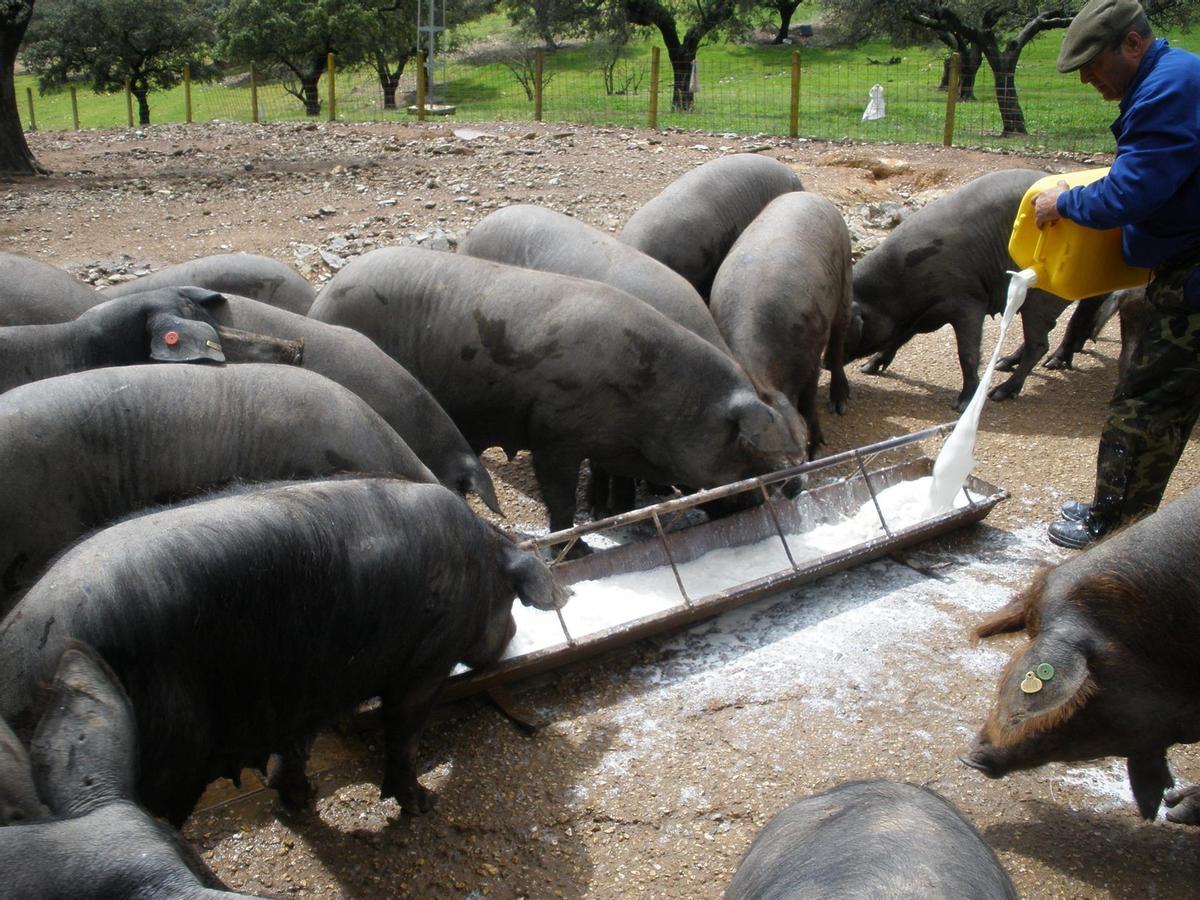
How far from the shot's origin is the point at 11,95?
1559cm

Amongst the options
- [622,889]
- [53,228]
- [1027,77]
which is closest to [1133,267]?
[622,889]

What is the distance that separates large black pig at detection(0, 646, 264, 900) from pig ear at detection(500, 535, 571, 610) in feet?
5.37

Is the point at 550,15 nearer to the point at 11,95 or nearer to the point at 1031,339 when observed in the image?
the point at 11,95

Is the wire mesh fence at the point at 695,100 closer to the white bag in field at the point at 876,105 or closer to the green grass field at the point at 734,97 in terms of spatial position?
the green grass field at the point at 734,97

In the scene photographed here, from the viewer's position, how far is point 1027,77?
29.6 metres

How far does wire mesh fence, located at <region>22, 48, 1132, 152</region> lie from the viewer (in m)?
20.7

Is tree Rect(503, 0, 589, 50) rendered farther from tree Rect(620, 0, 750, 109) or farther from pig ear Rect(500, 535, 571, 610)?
pig ear Rect(500, 535, 571, 610)

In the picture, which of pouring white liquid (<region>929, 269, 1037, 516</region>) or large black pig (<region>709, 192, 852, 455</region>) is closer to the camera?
pouring white liquid (<region>929, 269, 1037, 516</region>)

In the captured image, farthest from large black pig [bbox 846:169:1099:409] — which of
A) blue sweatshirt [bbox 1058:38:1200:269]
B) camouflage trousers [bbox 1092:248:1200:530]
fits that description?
blue sweatshirt [bbox 1058:38:1200:269]

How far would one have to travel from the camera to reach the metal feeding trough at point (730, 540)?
4.81 m

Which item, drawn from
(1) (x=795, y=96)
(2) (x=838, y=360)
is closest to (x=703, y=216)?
(2) (x=838, y=360)

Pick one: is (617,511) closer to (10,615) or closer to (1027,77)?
(10,615)

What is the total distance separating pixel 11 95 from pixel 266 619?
1486cm

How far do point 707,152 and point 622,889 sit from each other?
13898 millimetres
